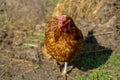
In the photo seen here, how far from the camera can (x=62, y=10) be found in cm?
579

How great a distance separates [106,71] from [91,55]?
1.51 feet

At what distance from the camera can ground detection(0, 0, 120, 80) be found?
4887mm

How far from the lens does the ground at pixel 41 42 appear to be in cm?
489

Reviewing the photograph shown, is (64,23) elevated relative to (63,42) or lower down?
elevated

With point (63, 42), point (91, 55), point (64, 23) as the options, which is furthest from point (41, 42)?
point (64, 23)

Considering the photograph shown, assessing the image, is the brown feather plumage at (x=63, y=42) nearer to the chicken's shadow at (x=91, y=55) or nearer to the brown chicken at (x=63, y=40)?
the brown chicken at (x=63, y=40)

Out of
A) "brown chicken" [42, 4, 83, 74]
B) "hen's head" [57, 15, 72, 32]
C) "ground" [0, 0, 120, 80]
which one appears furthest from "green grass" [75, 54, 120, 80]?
"hen's head" [57, 15, 72, 32]

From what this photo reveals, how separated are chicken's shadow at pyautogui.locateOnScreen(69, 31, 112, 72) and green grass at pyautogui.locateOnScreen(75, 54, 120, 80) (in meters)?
0.05

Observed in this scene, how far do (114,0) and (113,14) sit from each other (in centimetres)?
25

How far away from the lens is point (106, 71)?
4867 mm

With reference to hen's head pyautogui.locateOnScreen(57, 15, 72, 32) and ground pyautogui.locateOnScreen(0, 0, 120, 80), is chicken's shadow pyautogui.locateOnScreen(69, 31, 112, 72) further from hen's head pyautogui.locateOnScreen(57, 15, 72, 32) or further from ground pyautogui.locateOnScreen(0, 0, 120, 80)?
hen's head pyautogui.locateOnScreen(57, 15, 72, 32)

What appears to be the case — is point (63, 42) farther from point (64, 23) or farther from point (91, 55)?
point (91, 55)

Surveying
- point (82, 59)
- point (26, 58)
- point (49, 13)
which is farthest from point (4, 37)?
point (82, 59)

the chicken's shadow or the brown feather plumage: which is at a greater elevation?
the brown feather plumage
